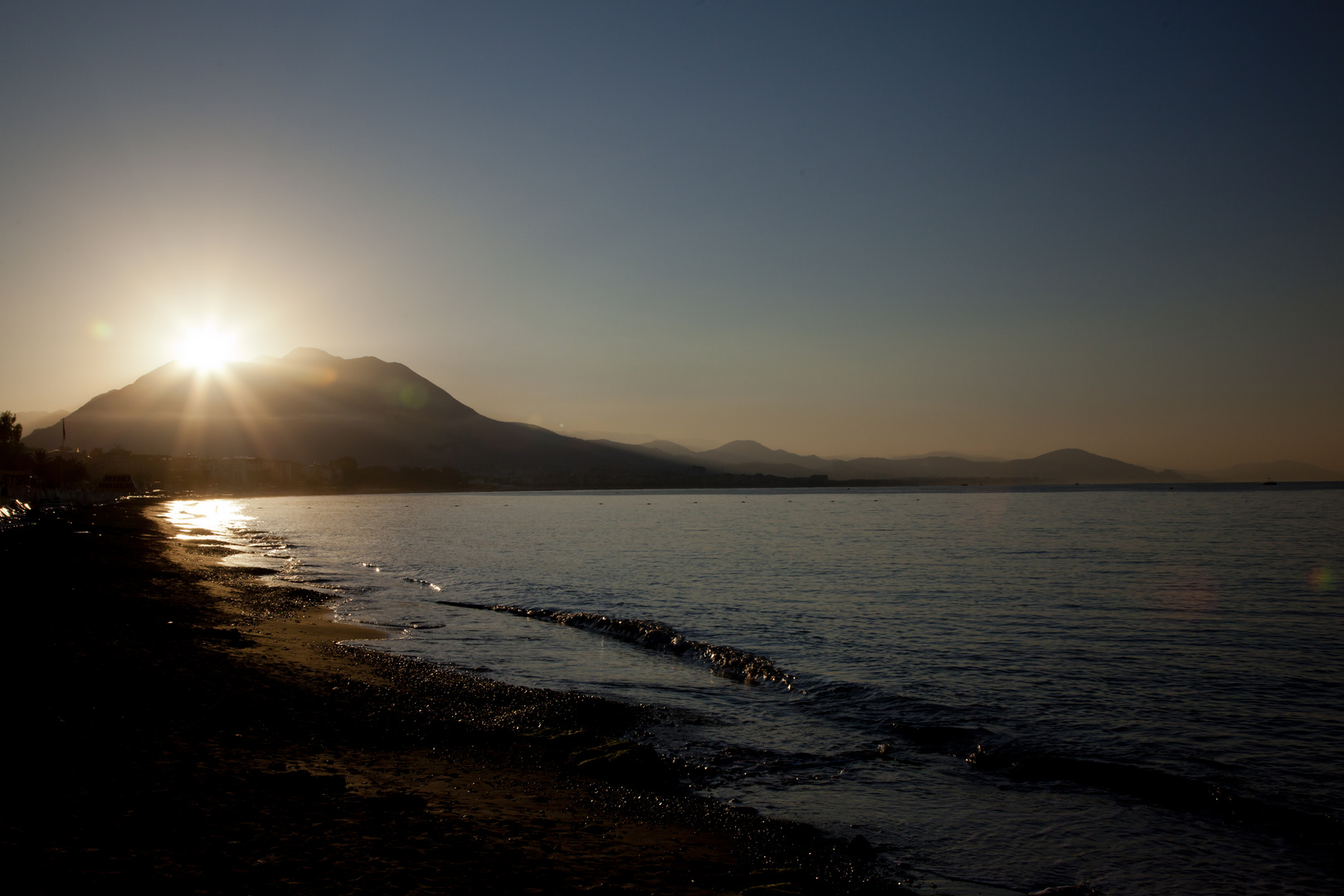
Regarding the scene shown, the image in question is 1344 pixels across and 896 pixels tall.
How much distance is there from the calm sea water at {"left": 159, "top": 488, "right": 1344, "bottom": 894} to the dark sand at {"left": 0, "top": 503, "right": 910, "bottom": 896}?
152 cm

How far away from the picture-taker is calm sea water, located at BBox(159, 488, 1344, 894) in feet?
31.6

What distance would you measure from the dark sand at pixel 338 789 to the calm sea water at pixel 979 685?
152 centimetres

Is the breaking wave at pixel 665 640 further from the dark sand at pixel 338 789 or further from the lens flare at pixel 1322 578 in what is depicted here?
the lens flare at pixel 1322 578

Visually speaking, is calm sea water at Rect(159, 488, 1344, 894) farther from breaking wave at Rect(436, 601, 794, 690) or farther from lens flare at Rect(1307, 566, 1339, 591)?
lens flare at Rect(1307, 566, 1339, 591)

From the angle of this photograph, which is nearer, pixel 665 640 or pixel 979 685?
pixel 979 685

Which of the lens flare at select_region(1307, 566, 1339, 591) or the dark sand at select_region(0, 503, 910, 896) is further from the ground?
the dark sand at select_region(0, 503, 910, 896)

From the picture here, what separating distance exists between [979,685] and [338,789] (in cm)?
1364

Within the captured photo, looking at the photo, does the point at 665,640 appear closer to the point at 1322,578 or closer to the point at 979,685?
the point at 979,685

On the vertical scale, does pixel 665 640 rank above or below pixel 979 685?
below

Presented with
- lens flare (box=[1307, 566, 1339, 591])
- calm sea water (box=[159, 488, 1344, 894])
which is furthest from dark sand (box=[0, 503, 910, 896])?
lens flare (box=[1307, 566, 1339, 591])

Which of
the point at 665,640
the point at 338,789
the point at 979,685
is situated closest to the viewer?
the point at 338,789

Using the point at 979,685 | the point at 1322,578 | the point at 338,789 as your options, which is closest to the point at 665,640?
the point at 979,685

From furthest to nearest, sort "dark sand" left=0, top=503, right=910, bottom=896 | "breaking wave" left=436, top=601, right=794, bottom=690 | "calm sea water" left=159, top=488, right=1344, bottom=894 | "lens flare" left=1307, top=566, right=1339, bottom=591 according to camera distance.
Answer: "lens flare" left=1307, top=566, right=1339, bottom=591 → "breaking wave" left=436, top=601, right=794, bottom=690 → "calm sea water" left=159, top=488, right=1344, bottom=894 → "dark sand" left=0, top=503, right=910, bottom=896

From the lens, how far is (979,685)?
1694 cm
